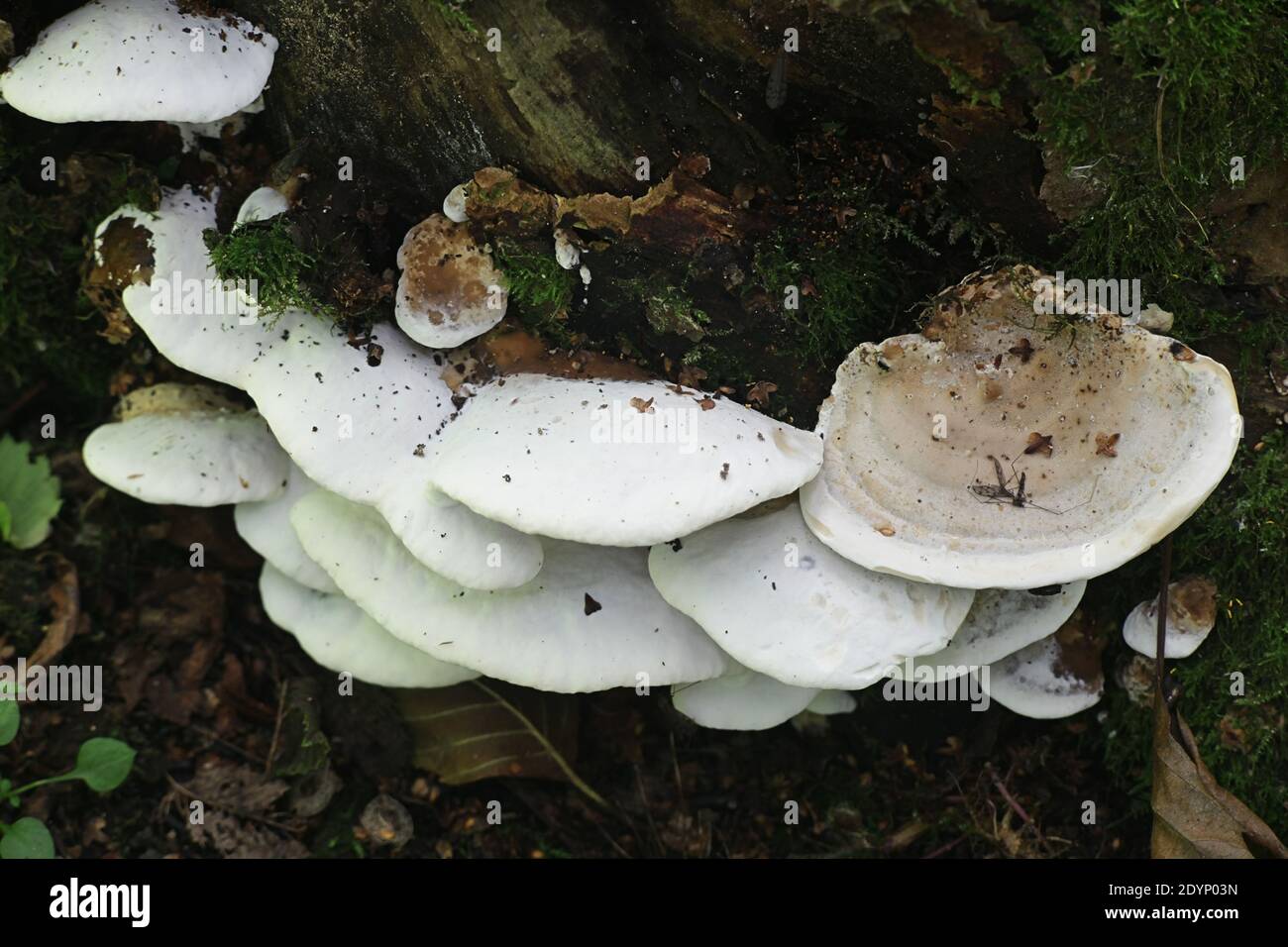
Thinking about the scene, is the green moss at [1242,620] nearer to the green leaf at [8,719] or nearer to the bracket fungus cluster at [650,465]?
the bracket fungus cluster at [650,465]

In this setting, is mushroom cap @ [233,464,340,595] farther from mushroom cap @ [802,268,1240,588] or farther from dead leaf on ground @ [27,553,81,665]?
mushroom cap @ [802,268,1240,588]

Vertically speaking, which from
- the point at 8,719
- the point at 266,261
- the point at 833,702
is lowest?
the point at 833,702

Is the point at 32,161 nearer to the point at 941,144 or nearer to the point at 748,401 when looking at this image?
the point at 748,401

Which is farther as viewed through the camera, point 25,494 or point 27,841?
point 25,494

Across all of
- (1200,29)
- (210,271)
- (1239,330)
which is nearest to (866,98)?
(1200,29)
